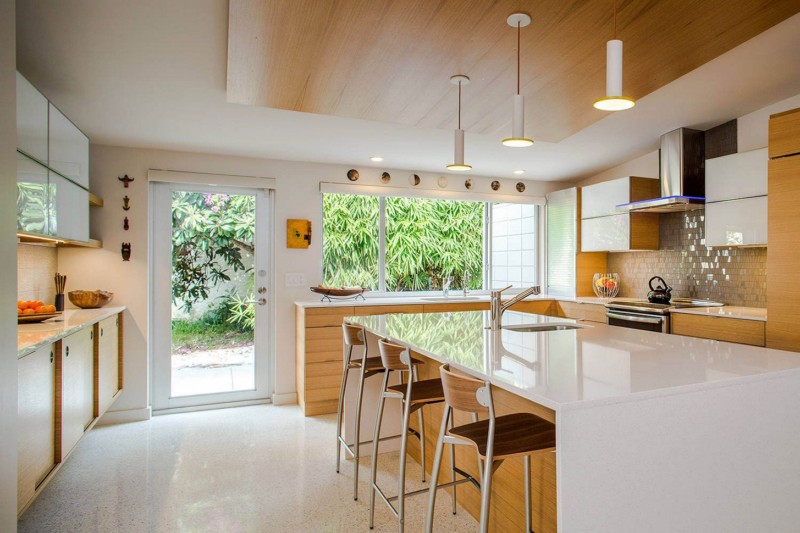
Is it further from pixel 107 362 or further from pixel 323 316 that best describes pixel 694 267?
pixel 107 362

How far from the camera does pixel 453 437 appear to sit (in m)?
1.61

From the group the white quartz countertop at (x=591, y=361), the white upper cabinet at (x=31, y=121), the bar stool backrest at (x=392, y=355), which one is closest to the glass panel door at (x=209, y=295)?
the white upper cabinet at (x=31, y=121)

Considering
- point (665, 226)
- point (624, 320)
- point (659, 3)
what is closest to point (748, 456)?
point (659, 3)

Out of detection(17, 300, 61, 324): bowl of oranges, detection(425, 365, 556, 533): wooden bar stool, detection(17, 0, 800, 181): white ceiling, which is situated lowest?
detection(425, 365, 556, 533): wooden bar stool

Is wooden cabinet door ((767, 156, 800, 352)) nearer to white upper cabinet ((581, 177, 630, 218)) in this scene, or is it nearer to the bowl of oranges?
white upper cabinet ((581, 177, 630, 218))

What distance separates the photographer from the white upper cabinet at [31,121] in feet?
7.62

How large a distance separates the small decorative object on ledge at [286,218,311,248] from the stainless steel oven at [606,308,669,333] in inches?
116

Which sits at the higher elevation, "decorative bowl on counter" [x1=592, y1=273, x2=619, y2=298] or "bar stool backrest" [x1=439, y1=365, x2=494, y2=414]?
"decorative bowl on counter" [x1=592, y1=273, x2=619, y2=298]

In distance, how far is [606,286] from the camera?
5148 mm

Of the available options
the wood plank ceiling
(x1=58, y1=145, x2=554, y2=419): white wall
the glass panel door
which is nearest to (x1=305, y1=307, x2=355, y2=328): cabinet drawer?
(x1=58, y1=145, x2=554, y2=419): white wall

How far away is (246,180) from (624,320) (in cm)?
368

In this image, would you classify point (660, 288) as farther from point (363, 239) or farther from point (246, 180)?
point (246, 180)

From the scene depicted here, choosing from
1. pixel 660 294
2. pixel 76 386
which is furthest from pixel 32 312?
pixel 660 294

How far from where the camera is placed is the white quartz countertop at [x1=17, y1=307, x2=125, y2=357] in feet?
6.87
